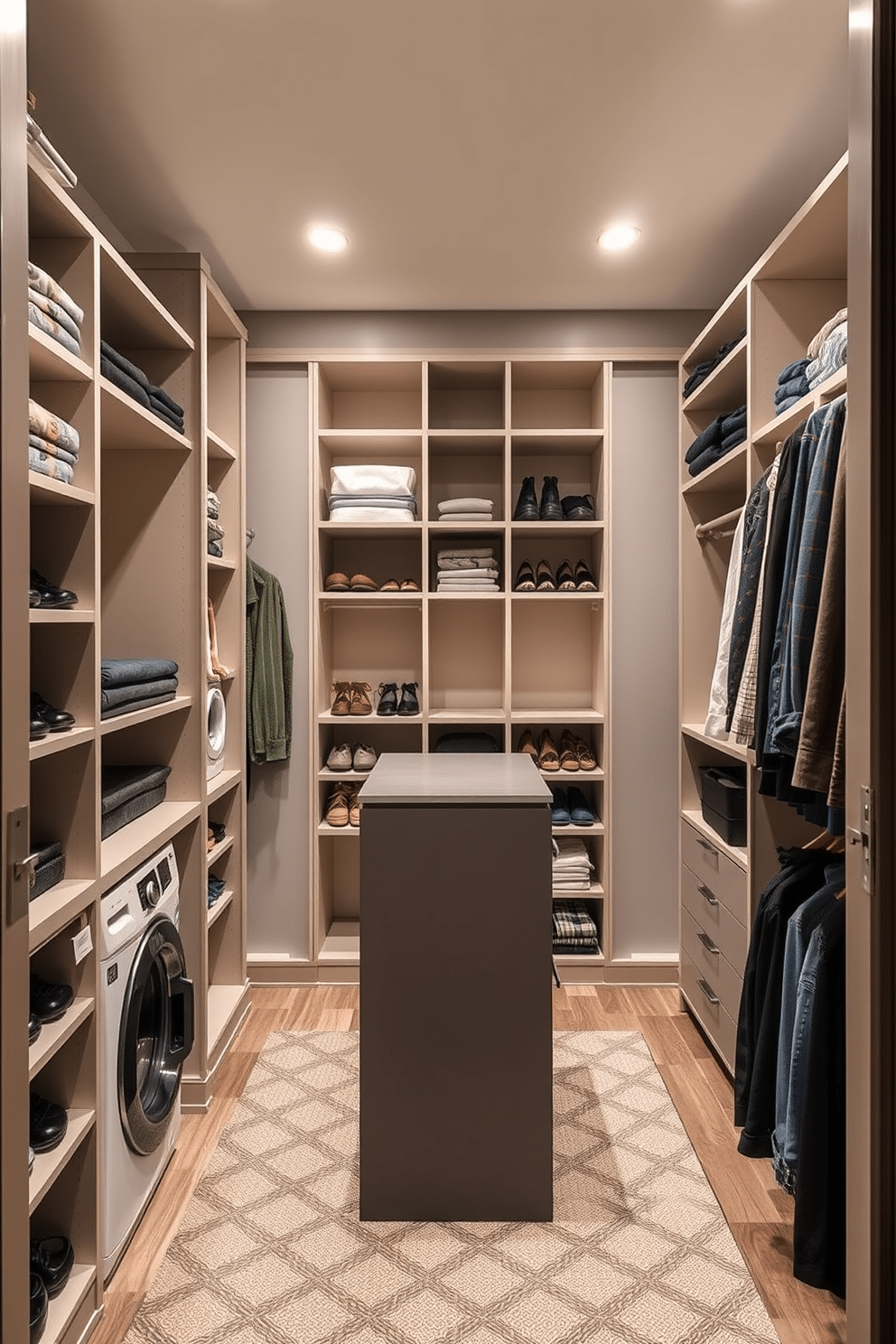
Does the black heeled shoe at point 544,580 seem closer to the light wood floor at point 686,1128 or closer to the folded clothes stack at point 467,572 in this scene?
the folded clothes stack at point 467,572

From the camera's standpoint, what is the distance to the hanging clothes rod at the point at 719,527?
2.74 meters

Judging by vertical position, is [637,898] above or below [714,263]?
below

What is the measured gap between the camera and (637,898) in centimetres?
345

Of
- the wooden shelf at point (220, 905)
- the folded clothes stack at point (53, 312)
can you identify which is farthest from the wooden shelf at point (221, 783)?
the folded clothes stack at point (53, 312)

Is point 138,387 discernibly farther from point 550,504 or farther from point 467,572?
point 550,504

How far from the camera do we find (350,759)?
348cm

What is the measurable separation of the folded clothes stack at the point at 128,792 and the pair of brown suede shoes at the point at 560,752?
1.50 metres

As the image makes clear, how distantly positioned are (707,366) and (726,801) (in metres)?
1.57

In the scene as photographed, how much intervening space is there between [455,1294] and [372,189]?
9.12 ft

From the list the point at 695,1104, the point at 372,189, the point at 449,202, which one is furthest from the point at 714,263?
the point at 695,1104

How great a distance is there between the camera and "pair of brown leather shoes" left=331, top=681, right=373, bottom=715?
11.3 ft

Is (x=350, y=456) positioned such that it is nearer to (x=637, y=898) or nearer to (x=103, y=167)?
(x=103, y=167)

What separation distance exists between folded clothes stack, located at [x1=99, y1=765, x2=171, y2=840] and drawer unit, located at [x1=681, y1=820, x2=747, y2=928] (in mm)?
1727

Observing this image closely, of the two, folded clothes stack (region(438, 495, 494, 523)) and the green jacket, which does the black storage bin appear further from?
the green jacket
